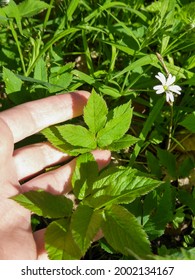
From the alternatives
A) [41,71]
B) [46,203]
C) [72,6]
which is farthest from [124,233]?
[72,6]

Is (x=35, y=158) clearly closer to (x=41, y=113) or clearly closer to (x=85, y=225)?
(x=41, y=113)

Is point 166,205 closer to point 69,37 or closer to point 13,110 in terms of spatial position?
point 13,110

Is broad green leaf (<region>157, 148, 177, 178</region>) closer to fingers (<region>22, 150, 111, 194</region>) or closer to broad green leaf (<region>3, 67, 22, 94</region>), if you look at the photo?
fingers (<region>22, 150, 111, 194</region>)

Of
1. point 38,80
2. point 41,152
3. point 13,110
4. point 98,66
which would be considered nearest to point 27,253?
point 41,152

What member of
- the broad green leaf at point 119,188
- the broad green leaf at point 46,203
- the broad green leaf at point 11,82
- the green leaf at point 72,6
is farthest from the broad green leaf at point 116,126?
the green leaf at point 72,6

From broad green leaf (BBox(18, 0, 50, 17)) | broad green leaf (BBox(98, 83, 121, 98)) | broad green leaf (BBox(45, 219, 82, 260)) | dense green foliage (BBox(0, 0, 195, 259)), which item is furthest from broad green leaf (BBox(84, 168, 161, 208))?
broad green leaf (BBox(18, 0, 50, 17))

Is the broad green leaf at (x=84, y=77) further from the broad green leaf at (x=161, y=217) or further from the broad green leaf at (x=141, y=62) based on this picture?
the broad green leaf at (x=161, y=217)
